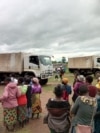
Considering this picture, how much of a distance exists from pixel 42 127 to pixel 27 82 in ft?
4.49

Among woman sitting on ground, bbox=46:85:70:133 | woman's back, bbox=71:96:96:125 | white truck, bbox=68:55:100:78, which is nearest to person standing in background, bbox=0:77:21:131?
woman sitting on ground, bbox=46:85:70:133

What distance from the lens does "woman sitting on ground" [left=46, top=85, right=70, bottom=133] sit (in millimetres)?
5047

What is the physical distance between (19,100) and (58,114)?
2806 mm

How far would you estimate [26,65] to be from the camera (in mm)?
22344

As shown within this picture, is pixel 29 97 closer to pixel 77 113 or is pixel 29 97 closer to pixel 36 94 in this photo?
pixel 36 94

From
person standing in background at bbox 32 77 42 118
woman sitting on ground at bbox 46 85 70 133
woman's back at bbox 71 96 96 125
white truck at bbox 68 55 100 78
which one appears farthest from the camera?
white truck at bbox 68 55 100 78

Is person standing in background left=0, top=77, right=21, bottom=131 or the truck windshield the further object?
the truck windshield

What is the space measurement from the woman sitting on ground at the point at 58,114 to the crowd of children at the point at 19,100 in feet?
7.76

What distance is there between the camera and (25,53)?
22812 mm

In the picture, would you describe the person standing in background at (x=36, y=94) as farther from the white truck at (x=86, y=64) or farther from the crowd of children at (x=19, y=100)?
the white truck at (x=86, y=64)

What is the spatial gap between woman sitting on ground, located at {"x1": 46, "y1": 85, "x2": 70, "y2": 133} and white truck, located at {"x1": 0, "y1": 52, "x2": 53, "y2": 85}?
54.1ft

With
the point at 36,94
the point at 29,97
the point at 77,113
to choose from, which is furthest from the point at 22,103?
the point at 77,113

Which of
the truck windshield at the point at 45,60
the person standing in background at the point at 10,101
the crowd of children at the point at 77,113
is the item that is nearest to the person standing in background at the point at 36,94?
the person standing in background at the point at 10,101

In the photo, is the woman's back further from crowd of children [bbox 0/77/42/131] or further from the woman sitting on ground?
crowd of children [bbox 0/77/42/131]
